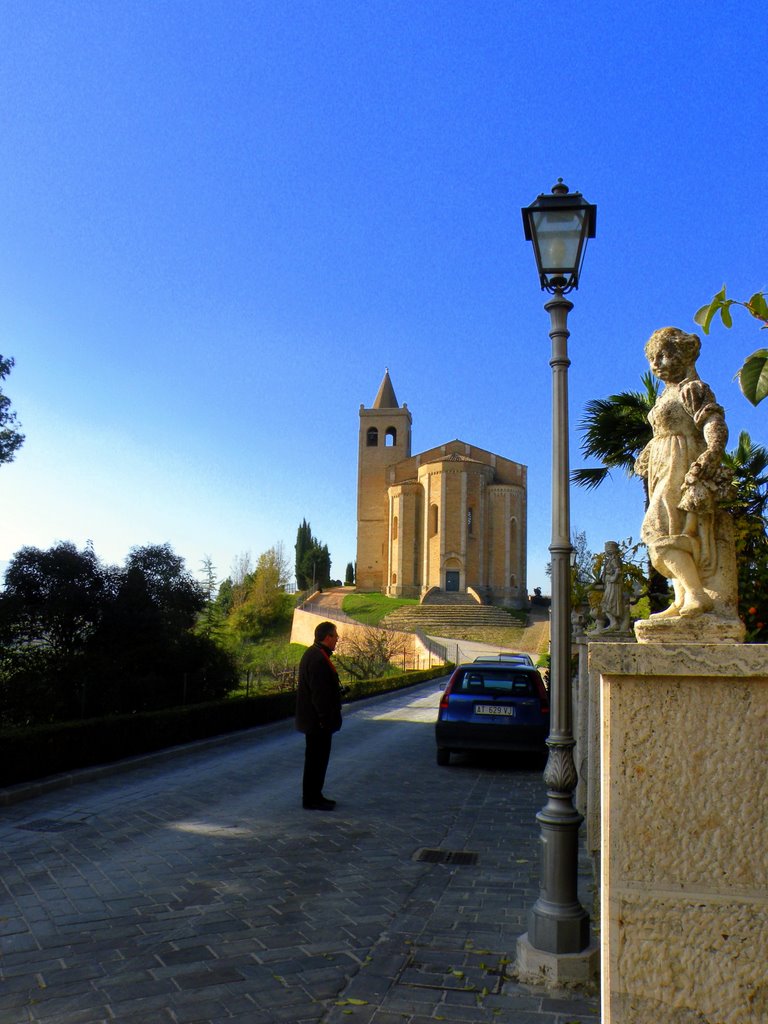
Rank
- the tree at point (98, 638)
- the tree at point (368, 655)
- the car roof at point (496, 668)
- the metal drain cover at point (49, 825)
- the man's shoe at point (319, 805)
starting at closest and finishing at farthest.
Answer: the metal drain cover at point (49, 825)
the man's shoe at point (319, 805)
the car roof at point (496, 668)
the tree at point (98, 638)
the tree at point (368, 655)

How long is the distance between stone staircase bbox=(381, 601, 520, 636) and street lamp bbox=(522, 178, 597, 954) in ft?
152

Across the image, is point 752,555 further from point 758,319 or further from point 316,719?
point 758,319

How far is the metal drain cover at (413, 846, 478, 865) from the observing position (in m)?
5.83

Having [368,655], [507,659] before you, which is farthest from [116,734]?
[368,655]

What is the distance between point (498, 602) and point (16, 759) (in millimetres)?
60631

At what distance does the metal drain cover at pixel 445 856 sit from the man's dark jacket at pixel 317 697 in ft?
5.86

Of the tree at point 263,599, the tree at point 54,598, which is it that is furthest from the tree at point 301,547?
the tree at point 54,598

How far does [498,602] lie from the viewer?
67062 mm

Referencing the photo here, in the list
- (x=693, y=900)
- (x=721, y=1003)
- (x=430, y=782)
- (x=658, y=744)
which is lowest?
(x=430, y=782)

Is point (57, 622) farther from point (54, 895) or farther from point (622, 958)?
point (622, 958)

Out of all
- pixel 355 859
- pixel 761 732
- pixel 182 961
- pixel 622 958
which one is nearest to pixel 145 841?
pixel 355 859

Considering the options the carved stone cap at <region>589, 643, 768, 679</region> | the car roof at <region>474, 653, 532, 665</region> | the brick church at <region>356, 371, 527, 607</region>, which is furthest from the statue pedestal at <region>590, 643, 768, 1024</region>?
the brick church at <region>356, 371, 527, 607</region>

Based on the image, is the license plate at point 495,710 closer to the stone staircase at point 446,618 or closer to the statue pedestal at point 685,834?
the statue pedestal at point 685,834

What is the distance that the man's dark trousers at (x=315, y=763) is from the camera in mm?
7621
